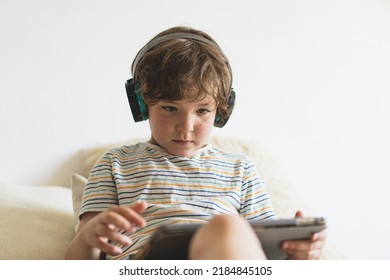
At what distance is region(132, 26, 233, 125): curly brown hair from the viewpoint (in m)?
1.01

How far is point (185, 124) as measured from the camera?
3.32 feet

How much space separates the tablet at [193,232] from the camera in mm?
672

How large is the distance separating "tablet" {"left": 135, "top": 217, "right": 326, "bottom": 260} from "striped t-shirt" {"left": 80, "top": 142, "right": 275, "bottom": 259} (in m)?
0.20

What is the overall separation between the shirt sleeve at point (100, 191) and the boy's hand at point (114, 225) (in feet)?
0.46

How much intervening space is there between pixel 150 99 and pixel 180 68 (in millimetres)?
84

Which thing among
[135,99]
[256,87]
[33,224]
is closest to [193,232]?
[135,99]

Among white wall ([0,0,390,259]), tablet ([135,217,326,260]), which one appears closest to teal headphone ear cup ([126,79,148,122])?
tablet ([135,217,326,260])

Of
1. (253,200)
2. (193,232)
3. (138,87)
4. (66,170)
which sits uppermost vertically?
(138,87)

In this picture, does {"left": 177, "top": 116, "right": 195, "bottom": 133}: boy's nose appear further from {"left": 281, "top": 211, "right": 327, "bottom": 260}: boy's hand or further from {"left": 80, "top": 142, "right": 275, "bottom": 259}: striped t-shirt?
{"left": 281, "top": 211, "right": 327, "bottom": 260}: boy's hand

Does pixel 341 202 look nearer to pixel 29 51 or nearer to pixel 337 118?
pixel 337 118

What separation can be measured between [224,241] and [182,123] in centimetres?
39

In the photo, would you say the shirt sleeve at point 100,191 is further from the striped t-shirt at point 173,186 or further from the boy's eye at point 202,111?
the boy's eye at point 202,111

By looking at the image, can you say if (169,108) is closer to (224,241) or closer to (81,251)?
(81,251)

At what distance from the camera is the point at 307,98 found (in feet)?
6.36
